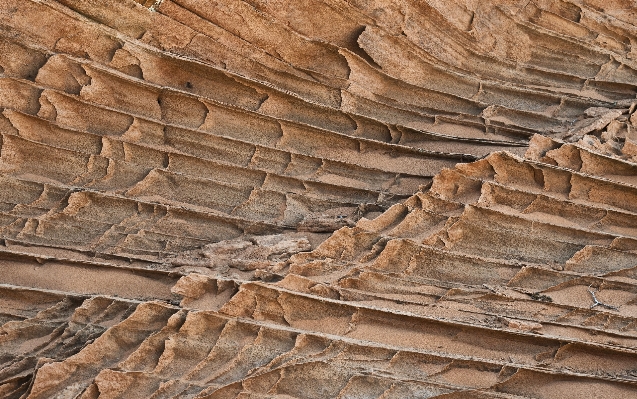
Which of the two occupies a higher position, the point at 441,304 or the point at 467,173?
the point at 467,173

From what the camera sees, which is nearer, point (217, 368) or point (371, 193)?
point (217, 368)

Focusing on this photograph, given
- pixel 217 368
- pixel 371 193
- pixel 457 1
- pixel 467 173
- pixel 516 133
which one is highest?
pixel 457 1

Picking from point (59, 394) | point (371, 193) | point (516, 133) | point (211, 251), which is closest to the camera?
point (59, 394)

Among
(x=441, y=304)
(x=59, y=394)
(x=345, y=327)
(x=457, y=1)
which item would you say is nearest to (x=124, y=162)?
(x=59, y=394)

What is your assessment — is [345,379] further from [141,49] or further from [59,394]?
[141,49]

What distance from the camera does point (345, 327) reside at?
572 cm

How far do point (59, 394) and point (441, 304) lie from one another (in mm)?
3618

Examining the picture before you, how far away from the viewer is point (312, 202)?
6789 mm

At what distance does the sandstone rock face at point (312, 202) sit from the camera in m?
5.57

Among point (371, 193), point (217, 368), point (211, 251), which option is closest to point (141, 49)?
point (211, 251)

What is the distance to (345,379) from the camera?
5500mm

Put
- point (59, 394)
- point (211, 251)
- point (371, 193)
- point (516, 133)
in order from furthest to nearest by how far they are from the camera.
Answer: point (516, 133) → point (371, 193) → point (211, 251) → point (59, 394)

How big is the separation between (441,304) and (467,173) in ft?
4.88

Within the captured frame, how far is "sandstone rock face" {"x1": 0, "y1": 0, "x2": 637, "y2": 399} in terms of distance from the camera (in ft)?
18.3
